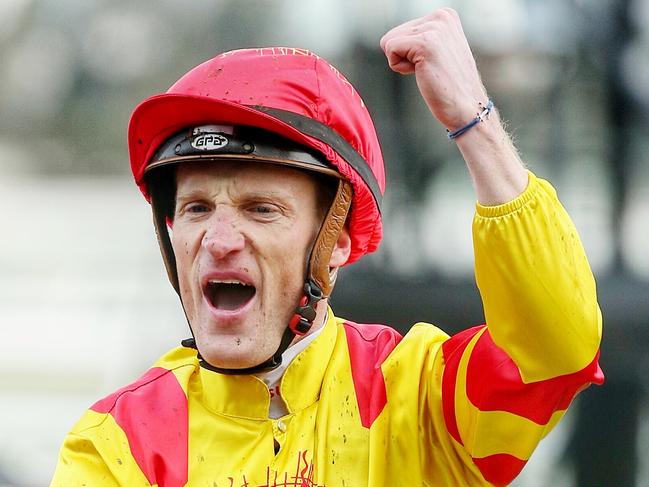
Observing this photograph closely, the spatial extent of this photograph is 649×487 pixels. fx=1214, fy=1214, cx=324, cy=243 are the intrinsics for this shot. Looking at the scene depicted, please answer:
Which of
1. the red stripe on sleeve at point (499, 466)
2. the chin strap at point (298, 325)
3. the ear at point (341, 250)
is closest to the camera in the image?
the red stripe on sleeve at point (499, 466)

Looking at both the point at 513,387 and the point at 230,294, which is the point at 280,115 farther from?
the point at 513,387

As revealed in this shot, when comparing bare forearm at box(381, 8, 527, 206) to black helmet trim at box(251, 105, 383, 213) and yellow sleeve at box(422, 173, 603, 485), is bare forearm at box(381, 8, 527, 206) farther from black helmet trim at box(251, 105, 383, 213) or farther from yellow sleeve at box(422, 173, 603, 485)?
black helmet trim at box(251, 105, 383, 213)

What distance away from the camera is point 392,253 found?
20.4ft

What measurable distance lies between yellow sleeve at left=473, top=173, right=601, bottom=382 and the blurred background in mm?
3448

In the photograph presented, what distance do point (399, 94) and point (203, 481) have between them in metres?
3.96

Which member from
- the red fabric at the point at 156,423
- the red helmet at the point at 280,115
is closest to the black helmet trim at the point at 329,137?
the red helmet at the point at 280,115

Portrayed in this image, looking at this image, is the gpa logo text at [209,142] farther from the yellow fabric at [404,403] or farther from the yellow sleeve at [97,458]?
the yellow sleeve at [97,458]

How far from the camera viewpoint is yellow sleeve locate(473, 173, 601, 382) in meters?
2.46

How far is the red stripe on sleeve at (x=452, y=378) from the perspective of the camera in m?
2.75

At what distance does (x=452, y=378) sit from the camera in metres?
→ 2.76

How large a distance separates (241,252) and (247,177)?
0.19m

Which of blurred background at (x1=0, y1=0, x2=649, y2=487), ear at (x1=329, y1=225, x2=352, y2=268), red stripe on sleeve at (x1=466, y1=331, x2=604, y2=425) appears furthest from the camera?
blurred background at (x1=0, y1=0, x2=649, y2=487)

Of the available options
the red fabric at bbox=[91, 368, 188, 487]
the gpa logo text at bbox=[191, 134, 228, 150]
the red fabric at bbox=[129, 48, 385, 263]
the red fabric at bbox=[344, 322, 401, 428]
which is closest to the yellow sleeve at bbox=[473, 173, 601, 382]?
the red fabric at bbox=[344, 322, 401, 428]

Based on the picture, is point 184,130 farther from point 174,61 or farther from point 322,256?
point 174,61
